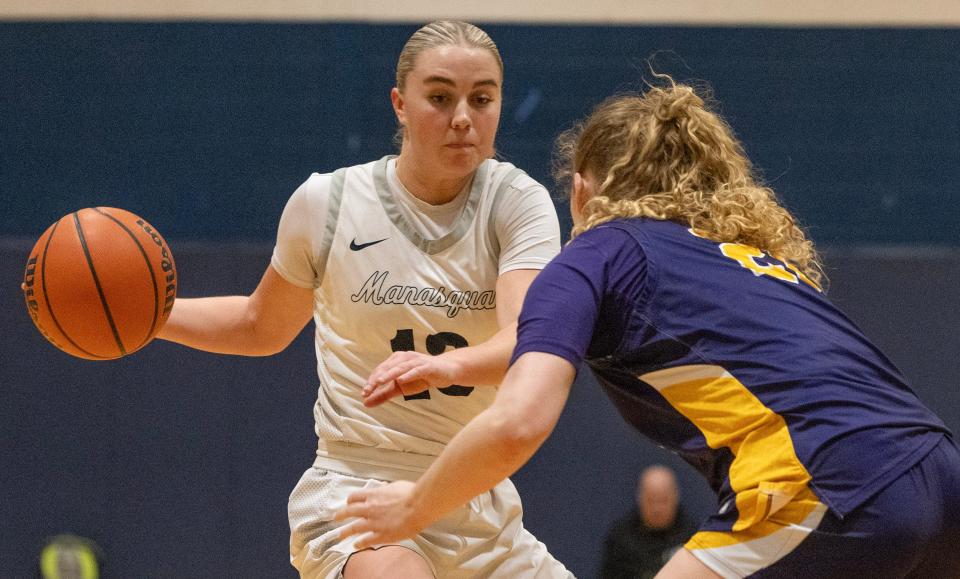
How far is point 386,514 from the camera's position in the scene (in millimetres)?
2041

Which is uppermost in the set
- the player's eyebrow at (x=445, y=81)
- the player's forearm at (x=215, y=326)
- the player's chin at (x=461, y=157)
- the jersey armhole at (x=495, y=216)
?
the player's eyebrow at (x=445, y=81)

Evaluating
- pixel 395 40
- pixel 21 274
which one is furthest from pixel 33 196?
pixel 395 40

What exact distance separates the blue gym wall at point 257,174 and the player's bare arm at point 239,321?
271cm

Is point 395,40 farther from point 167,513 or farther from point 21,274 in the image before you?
point 167,513

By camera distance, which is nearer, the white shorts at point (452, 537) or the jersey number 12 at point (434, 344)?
the white shorts at point (452, 537)

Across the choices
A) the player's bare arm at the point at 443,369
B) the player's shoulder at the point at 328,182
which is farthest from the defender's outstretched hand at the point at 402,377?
the player's shoulder at the point at 328,182

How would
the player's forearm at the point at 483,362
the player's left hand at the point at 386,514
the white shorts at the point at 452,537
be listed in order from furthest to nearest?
the white shorts at the point at 452,537
the player's forearm at the point at 483,362
the player's left hand at the point at 386,514

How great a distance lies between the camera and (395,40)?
6.44 metres

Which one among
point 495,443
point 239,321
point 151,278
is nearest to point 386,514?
point 495,443

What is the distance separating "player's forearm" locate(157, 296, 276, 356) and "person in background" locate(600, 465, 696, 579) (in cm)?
303

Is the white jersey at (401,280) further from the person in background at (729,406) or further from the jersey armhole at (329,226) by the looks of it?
the person in background at (729,406)

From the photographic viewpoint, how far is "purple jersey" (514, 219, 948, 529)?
196cm

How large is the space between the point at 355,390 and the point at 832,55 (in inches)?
173

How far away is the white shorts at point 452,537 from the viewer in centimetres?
286
